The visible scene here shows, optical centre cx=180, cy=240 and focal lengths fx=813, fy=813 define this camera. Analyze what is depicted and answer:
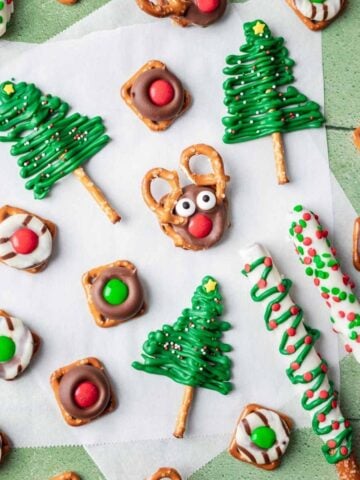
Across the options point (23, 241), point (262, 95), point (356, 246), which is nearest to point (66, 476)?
point (23, 241)

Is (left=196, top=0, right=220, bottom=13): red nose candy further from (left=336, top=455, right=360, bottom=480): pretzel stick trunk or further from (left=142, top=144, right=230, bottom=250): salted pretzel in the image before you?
(left=336, top=455, right=360, bottom=480): pretzel stick trunk

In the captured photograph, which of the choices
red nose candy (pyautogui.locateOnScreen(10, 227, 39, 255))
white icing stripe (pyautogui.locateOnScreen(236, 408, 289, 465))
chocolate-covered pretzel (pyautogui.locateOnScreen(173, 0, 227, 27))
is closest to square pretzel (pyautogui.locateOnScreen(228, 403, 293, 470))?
white icing stripe (pyautogui.locateOnScreen(236, 408, 289, 465))

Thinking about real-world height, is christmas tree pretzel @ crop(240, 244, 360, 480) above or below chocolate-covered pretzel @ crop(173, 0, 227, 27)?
below

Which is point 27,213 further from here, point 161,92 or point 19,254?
point 161,92

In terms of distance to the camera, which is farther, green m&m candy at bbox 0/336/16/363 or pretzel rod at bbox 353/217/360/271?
pretzel rod at bbox 353/217/360/271

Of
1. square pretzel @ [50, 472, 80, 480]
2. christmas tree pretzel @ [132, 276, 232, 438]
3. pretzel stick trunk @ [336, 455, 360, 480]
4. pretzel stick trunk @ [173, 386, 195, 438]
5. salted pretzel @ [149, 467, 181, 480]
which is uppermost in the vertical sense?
christmas tree pretzel @ [132, 276, 232, 438]

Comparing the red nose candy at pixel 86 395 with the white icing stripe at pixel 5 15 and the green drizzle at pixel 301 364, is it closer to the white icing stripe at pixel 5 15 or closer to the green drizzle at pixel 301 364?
the green drizzle at pixel 301 364
